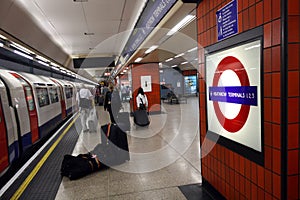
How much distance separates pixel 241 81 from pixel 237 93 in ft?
0.44

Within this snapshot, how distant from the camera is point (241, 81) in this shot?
2.13 m

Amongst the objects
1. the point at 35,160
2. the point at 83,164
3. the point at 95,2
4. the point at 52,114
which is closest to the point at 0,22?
the point at 95,2

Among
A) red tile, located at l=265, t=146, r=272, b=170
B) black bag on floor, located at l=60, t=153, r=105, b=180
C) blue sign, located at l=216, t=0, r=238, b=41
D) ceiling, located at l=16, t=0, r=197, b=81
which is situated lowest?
black bag on floor, located at l=60, t=153, r=105, b=180

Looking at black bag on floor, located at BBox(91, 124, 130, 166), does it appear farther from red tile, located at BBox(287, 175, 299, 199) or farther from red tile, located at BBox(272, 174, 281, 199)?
red tile, located at BBox(287, 175, 299, 199)

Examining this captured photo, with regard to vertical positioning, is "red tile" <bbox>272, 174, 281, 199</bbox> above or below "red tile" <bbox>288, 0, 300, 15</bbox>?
below

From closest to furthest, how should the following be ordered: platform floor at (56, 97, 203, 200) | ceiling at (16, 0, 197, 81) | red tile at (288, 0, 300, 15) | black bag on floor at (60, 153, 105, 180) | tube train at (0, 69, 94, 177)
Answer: red tile at (288, 0, 300, 15) < platform floor at (56, 97, 203, 200) < black bag on floor at (60, 153, 105, 180) < tube train at (0, 69, 94, 177) < ceiling at (16, 0, 197, 81)

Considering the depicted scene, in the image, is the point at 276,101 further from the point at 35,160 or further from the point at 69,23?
the point at 69,23

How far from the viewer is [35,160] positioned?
4723mm

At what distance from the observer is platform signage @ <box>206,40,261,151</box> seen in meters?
1.95

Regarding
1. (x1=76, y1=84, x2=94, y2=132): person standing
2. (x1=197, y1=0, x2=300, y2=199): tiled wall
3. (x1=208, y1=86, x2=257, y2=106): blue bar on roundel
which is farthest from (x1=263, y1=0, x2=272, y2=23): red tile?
(x1=76, y1=84, x2=94, y2=132): person standing

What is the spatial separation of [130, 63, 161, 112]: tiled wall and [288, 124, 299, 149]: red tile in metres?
9.11

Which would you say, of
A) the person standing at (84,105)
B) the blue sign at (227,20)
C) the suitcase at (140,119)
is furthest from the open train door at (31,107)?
the blue sign at (227,20)

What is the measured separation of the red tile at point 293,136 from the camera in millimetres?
1612

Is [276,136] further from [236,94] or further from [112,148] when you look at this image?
[112,148]
